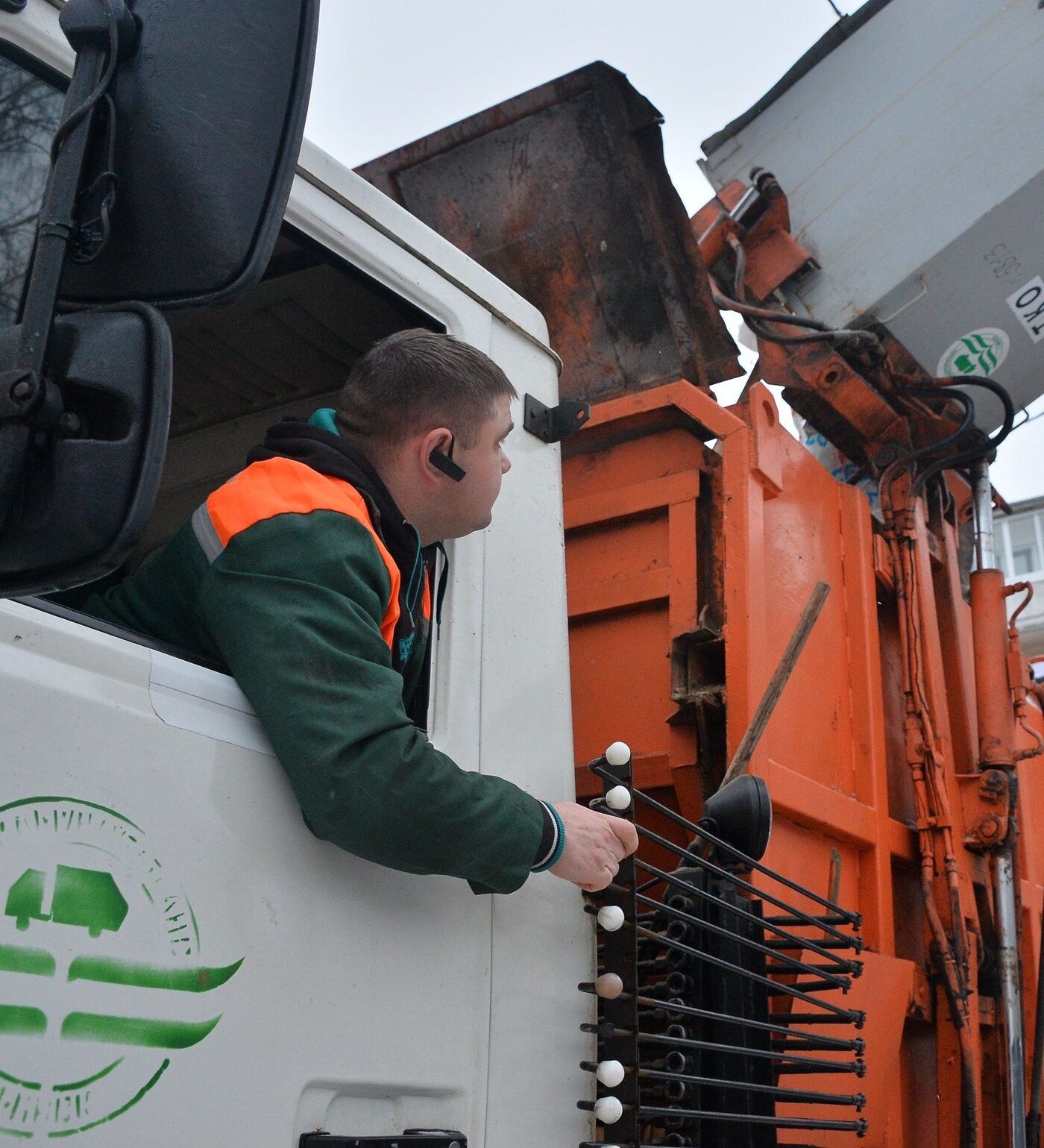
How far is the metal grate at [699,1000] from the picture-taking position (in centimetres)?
152

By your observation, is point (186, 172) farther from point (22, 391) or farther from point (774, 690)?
point (774, 690)

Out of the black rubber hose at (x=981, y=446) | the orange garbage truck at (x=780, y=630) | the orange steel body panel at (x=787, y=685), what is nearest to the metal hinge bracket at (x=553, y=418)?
the orange garbage truck at (x=780, y=630)

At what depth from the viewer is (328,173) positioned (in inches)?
65.4

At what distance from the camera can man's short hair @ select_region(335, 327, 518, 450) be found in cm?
162

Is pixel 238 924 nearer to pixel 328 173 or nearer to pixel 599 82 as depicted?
pixel 328 173

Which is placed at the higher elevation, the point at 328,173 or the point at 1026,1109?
the point at 328,173

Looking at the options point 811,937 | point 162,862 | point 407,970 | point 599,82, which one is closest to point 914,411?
point 599,82

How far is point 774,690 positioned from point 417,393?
0.88 m

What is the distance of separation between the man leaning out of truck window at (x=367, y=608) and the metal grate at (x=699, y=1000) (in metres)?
0.13

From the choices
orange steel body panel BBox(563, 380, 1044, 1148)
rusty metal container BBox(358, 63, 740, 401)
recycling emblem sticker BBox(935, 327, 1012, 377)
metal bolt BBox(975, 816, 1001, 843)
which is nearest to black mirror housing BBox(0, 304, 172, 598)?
orange steel body panel BBox(563, 380, 1044, 1148)

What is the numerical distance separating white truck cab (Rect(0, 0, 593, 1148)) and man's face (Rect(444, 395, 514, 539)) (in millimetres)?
85

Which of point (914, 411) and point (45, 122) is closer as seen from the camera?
point (45, 122)

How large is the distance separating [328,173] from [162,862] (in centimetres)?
95

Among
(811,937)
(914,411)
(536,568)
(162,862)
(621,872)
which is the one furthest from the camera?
(914,411)
